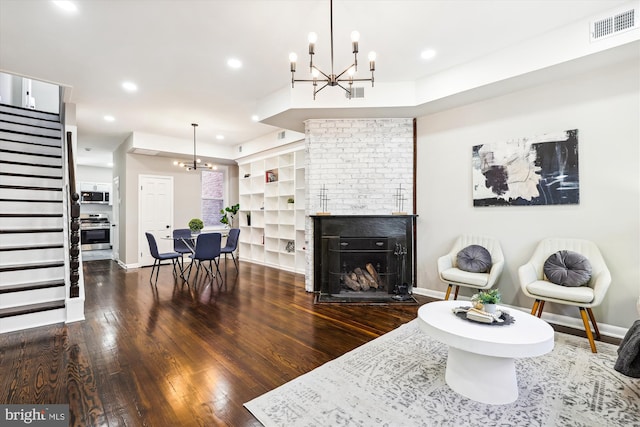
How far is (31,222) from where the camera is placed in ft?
13.4

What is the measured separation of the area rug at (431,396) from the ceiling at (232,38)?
3120 mm

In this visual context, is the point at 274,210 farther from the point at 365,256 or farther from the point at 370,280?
the point at 370,280

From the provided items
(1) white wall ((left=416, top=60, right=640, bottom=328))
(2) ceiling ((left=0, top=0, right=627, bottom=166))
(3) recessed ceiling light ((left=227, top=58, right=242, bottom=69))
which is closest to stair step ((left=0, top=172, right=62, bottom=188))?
(2) ceiling ((left=0, top=0, right=627, bottom=166))

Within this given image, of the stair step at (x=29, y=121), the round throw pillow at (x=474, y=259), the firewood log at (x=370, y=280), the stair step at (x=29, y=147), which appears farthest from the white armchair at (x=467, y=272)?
the stair step at (x=29, y=121)

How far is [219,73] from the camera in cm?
388

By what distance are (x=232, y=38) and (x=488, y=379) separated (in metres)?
3.79

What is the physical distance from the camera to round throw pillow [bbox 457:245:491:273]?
3.72 m

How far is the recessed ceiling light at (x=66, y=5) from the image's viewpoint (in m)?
2.57

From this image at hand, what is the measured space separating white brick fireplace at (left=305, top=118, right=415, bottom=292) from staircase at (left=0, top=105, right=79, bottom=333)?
3709 mm

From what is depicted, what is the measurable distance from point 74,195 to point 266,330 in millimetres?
2770

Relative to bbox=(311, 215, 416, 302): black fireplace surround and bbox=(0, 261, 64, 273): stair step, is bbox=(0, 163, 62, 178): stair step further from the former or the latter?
bbox=(311, 215, 416, 302): black fireplace surround

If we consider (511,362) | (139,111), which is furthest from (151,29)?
(511,362)

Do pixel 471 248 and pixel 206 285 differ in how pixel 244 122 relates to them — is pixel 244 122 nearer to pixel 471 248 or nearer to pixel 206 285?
pixel 206 285

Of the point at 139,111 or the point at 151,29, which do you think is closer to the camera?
the point at 151,29
